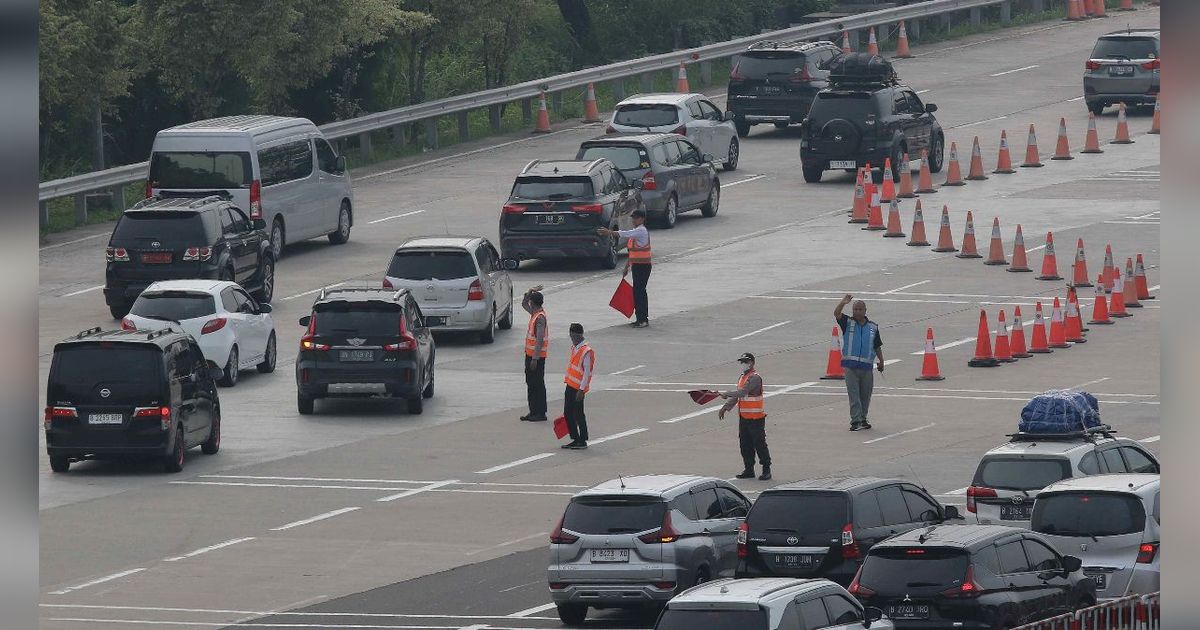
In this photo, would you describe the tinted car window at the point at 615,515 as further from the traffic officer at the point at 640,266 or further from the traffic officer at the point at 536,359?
the traffic officer at the point at 640,266

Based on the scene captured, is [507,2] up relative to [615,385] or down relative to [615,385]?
up

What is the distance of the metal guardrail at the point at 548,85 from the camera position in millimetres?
41531

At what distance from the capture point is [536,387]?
26953 mm

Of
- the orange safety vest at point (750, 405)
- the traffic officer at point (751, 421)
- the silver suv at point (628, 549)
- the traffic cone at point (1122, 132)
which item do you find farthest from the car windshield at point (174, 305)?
the traffic cone at point (1122, 132)

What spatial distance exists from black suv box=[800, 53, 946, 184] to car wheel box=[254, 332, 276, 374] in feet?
57.0

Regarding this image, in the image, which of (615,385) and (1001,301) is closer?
(615,385)

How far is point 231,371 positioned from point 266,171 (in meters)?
7.82

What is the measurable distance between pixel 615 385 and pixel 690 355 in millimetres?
1988

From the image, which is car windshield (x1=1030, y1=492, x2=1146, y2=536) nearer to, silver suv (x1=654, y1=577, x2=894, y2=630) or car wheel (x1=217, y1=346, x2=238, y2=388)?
silver suv (x1=654, y1=577, x2=894, y2=630)

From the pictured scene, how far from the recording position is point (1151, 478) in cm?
1778

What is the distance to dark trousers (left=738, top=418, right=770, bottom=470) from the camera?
2330 cm

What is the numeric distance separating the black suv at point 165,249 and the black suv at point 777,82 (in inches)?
805

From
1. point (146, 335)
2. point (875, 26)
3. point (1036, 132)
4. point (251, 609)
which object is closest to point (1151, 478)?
point (251, 609)

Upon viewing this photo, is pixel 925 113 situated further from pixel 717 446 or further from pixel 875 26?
pixel 717 446
